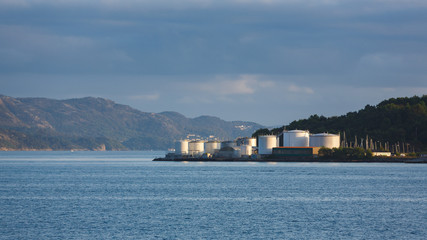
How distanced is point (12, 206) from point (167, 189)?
100 ft

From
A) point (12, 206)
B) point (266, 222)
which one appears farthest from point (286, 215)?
point (12, 206)

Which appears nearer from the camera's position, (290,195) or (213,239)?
(213,239)

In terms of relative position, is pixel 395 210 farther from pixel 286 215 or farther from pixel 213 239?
pixel 213 239

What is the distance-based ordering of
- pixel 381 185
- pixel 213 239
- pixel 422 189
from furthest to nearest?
pixel 381 185 < pixel 422 189 < pixel 213 239

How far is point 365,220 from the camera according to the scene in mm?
60438

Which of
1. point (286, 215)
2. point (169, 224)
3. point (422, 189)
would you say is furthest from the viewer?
point (422, 189)

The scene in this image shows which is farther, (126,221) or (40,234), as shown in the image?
(126,221)

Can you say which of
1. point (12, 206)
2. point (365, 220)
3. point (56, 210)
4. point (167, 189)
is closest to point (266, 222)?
point (365, 220)

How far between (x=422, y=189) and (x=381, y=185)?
1028cm

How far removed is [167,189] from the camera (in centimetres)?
9819

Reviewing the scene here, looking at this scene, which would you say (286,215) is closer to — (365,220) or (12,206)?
(365,220)

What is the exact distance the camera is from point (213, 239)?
49969 millimetres

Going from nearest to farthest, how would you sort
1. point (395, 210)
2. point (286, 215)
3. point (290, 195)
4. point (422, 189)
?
→ point (286, 215) < point (395, 210) < point (290, 195) < point (422, 189)

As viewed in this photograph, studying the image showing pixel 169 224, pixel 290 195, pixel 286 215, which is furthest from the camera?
pixel 290 195
